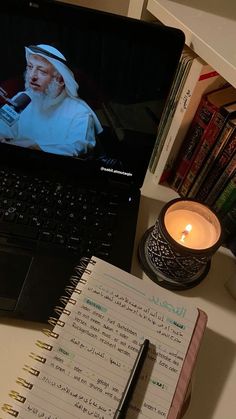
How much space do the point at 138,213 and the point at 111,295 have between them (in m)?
0.20

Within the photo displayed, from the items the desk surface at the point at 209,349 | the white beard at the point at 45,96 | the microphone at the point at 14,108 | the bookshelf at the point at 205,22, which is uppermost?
the bookshelf at the point at 205,22

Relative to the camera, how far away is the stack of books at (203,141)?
644 mm

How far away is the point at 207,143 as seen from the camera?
26.9 inches

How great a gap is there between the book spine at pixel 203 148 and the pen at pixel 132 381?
0.33m

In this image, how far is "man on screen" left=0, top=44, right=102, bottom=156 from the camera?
1.89ft

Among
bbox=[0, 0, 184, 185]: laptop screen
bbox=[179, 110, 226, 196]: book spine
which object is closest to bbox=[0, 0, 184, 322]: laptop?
bbox=[0, 0, 184, 185]: laptop screen

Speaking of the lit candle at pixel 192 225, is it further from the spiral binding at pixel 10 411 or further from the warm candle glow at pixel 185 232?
the spiral binding at pixel 10 411

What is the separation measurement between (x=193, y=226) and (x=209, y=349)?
0.57 feet

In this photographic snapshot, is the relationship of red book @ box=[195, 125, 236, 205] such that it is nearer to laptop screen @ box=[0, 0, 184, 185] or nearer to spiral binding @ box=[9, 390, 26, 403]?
laptop screen @ box=[0, 0, 184, 185]

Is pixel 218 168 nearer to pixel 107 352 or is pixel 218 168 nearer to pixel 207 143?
pixel 207 143

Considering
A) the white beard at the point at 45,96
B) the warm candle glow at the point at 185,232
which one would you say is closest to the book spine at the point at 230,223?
the warm candle glow at the point at 185,232

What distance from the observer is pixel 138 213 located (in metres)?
0.71

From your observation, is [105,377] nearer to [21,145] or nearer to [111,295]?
[111,295]

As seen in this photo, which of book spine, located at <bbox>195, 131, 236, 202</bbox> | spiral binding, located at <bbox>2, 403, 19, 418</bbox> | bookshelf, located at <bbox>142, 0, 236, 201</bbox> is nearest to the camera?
spiral binding, located at <bbox>2, 403, 19, 418</bbox>
